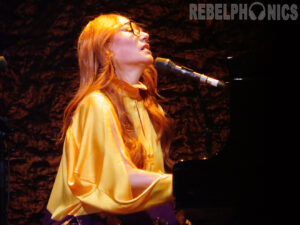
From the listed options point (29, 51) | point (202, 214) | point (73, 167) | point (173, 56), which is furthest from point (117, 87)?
point (29, 51)

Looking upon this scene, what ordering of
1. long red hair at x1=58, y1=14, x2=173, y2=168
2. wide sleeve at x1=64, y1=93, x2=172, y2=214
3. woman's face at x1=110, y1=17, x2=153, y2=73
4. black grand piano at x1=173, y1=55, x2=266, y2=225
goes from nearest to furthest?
black grand piano at x1=173, y1=55, x2=266, y2=225 < wide sleeve at x1=64, y1=93, x2=172, y2=214 < long red hair at x1=58, y1=14, x2=173, y2=168 < woman's face at x1=110, y1=17, x2=153, y2=73

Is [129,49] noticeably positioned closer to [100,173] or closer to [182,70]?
[182,70]

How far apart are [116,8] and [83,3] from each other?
0.78 ft

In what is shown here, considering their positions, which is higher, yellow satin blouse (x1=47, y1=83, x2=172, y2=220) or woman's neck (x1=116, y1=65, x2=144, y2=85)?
woman's neck (x1=116, y1=65, x2=144, y2=85)

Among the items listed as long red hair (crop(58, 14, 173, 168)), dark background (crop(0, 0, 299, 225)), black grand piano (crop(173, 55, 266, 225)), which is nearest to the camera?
black grand piano (crop(173, 55, 266, 225))

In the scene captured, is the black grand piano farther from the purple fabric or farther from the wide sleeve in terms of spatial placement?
the purple fabric

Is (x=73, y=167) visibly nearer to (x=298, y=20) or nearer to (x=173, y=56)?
(x=173, y=56)

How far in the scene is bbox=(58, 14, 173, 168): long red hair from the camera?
1.99 metres

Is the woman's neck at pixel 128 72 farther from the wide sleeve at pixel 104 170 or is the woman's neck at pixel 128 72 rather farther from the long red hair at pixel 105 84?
the wide sleeve at pixel 104 170

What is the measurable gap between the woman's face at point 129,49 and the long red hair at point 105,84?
3 centimetres

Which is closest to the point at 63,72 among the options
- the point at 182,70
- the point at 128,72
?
the point at 128,72

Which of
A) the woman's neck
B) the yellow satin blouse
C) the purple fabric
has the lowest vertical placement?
the purple fabric

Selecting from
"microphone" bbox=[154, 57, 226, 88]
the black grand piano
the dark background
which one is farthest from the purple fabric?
the dark background

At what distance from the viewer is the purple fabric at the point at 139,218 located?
1826 millimetres
